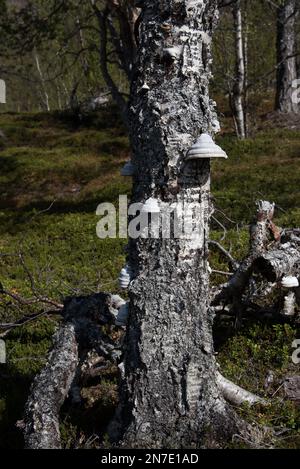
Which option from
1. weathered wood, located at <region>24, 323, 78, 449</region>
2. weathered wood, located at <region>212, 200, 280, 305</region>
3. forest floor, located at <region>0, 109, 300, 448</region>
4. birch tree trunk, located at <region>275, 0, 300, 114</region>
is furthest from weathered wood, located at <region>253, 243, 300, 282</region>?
birch tree trunk, located at <region>275, 0, 300, 114</region>

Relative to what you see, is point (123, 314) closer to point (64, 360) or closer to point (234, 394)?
point (64, 360)

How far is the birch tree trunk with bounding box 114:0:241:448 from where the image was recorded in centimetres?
380

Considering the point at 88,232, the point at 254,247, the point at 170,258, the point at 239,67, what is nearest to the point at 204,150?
the point at 170,258

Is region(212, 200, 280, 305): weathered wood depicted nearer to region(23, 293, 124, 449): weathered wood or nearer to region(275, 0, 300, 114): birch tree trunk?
region(23, 293, 124, 449): weathered wood

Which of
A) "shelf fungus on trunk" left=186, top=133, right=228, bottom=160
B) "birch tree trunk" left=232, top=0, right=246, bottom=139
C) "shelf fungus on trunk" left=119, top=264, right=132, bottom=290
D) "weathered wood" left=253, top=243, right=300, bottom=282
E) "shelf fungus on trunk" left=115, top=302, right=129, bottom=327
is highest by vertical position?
"birch tree trunk" left=232, top=0, right=246, bottom=139

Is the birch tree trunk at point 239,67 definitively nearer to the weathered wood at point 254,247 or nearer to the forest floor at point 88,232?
the forest floor at point 88,232

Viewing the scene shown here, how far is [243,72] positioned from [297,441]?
16.9 m

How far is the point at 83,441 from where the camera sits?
14.3ft

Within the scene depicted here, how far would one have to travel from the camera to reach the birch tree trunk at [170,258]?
3.80 metres

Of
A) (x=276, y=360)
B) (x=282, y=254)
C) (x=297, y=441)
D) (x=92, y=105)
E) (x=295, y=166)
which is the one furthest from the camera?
(x=92, y=105)

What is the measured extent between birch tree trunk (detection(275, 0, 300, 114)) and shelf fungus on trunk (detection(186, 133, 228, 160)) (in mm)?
17923

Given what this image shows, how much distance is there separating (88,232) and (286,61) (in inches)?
504

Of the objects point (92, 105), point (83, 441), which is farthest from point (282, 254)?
point (92, 105)
